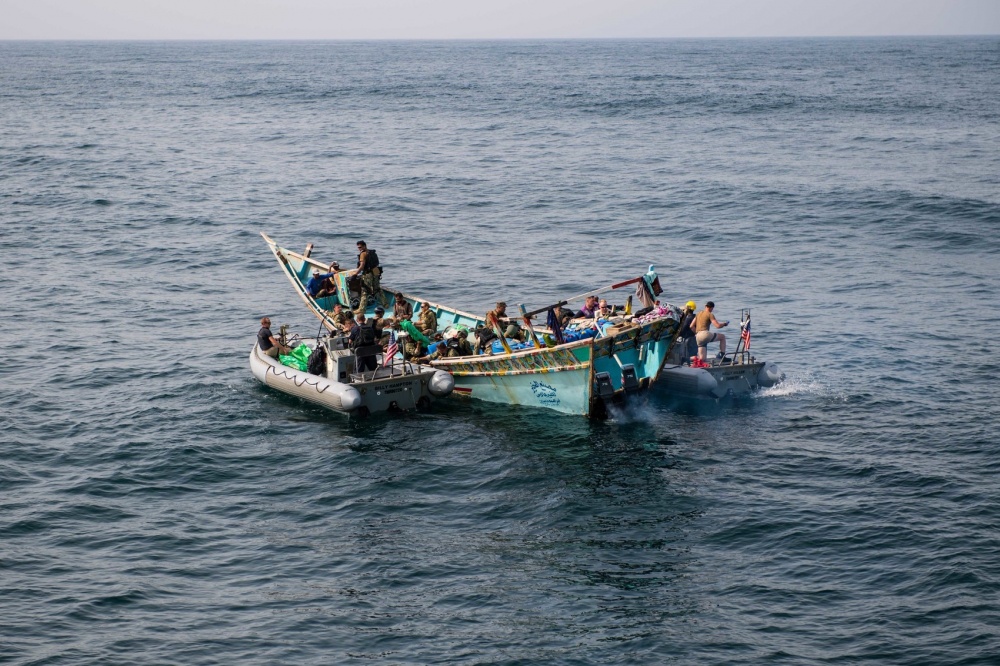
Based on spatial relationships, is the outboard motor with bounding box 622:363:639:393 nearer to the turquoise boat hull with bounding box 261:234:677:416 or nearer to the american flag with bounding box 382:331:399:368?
the turquoise boat hull with bounding box 261:234:677:416

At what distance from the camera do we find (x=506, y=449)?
26.3m

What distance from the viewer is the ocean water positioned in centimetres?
1873

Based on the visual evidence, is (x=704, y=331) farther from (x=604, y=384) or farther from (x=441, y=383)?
(x=441, y=383)

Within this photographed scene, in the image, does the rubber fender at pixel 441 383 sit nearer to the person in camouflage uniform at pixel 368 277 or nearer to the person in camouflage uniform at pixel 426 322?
the person in camouflage uniform at pixel 426 322

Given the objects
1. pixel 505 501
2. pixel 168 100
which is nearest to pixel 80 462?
pixel 505 501

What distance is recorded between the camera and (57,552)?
21.1 metres

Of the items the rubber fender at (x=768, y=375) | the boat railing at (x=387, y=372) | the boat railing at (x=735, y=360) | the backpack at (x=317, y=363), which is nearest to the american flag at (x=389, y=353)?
the boat railing at (x=387, y=372)

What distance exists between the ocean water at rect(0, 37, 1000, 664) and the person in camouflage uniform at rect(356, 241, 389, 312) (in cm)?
294

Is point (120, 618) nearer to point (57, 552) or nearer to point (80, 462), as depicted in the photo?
point (57, 552)

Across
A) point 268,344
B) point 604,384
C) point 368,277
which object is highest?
point 368,277

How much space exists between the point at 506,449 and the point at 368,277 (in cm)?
1014

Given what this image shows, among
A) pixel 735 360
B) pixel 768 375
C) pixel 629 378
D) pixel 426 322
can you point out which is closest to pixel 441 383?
pixel 426 322

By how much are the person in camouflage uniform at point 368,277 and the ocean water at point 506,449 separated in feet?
9.66

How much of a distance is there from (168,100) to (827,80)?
261 ft
